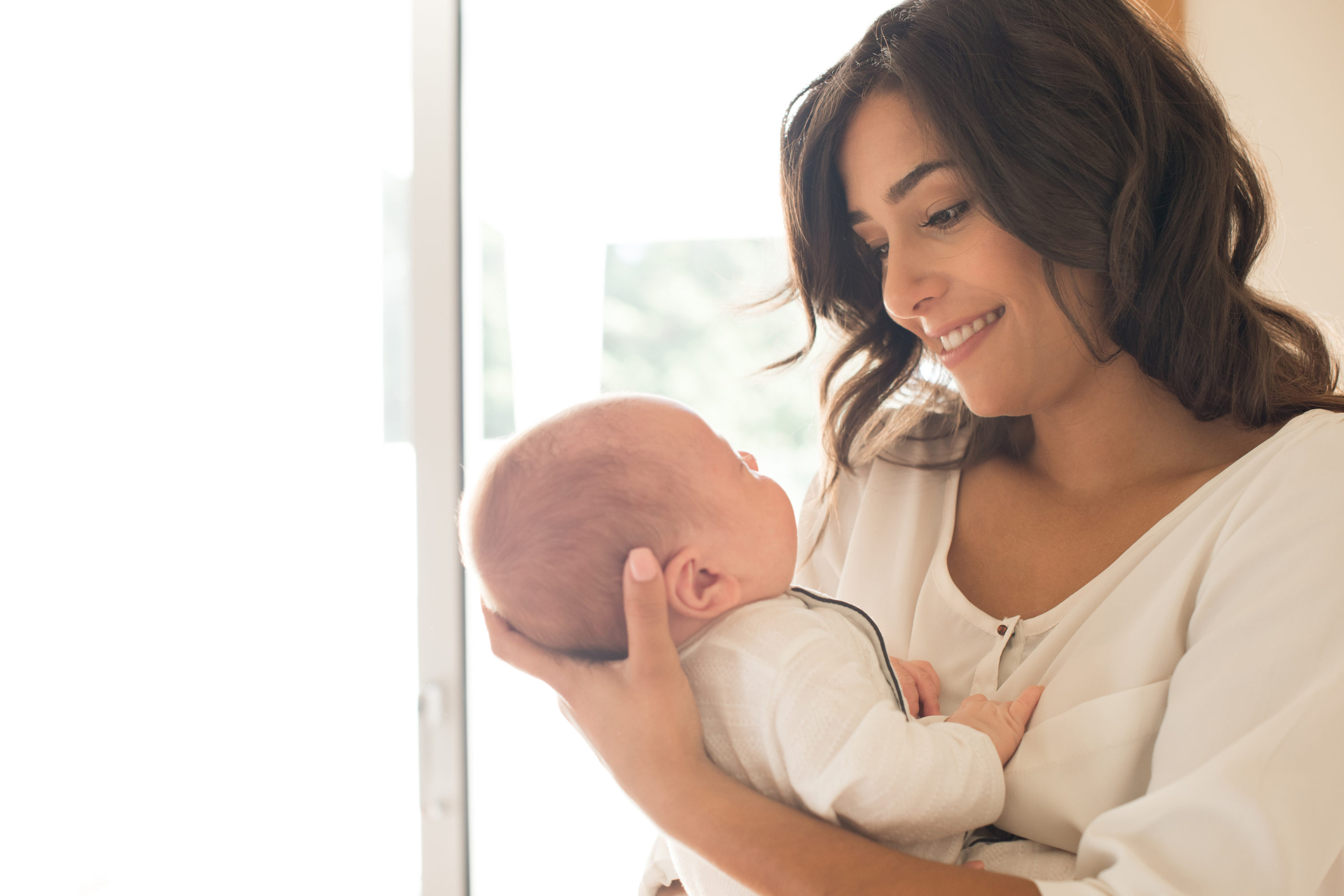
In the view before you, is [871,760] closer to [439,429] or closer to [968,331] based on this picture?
[968,331]

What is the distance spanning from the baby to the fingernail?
0.14ft

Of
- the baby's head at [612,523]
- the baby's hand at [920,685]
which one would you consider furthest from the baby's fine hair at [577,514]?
the baby's hand at [920,685]

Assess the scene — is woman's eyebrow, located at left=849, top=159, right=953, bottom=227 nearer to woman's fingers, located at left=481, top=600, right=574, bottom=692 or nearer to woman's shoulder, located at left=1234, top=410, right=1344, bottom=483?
woman's shoulder, located at left=1234, top=410, right=1344, bottom=483

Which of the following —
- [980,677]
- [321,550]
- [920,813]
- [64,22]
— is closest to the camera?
[920,813]

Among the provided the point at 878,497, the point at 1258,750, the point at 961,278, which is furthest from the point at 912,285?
the point at 1258,750

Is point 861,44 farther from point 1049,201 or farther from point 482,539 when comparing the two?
point 482,539

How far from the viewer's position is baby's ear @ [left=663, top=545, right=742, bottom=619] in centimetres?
98

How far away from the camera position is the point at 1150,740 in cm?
93

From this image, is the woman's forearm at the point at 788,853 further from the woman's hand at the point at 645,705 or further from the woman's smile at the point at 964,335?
the woman's smile at the point at 964,335

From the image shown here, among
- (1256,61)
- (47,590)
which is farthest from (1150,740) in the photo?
(47,590)

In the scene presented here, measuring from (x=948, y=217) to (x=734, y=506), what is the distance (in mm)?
537

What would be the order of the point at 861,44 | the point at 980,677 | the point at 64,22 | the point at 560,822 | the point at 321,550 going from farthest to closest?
the point at 560,822, the point at 321,550, the point at 64,22, the point at 861,44, the point at 980,677

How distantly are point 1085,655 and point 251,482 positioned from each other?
5.87 feet

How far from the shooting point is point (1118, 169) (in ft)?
3.61
